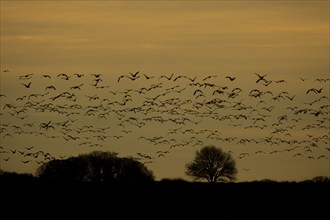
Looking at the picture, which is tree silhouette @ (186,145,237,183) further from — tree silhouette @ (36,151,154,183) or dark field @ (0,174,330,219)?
dark field @ (0,174,330,219)

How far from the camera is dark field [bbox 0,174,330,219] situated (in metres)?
47.5

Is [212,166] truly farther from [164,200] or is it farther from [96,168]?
[164,200]

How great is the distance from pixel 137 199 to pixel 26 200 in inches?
213

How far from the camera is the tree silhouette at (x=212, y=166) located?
125 meters

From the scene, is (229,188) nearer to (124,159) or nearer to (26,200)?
(26,200)

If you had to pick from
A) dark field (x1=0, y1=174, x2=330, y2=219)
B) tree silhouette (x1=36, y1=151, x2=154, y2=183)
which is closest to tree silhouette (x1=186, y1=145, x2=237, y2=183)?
tree silhouette (x1=36, y1=151, x2=154, y2=183)

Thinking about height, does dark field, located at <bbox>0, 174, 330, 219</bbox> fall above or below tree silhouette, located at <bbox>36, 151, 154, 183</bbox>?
below

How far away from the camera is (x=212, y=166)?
12644 centimetres

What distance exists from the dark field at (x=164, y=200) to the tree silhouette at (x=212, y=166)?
6122cm

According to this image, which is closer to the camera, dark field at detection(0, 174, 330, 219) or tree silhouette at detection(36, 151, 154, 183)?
dark field at detection(0, 174, 330, 219)

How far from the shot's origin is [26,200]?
5141 cm

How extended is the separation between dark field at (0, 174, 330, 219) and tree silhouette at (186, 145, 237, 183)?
2410 inches

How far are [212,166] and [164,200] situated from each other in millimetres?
73416

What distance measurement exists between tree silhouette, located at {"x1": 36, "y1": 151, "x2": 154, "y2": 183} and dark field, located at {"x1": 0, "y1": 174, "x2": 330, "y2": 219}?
5196 cm
